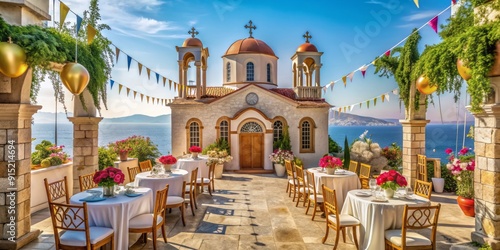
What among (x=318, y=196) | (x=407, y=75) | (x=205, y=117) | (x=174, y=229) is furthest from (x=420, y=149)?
(x=205, y=117)

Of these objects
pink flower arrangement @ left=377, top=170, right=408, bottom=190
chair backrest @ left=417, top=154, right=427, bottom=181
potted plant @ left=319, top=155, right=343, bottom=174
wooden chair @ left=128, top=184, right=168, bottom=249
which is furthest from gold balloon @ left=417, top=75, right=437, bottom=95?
wooden chair @ left=128, top=184, right=168, bottom=249

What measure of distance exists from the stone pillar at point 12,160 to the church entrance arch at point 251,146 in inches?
430

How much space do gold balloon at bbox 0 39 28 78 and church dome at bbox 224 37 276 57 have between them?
15162 mm

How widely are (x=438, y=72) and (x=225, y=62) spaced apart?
1562 cm

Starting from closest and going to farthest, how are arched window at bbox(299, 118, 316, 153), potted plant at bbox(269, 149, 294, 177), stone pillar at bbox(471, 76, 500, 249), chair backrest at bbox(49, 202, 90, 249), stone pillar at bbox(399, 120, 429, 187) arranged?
chair backrest at bbox(49, 202, 90, 249) → stone pillar at bbox(471, 76, 500, 249) → stone pillar at bbox(399, 120, 429, 187) → potted plant at bbox(269, 149, 294, 177) → arched window at bbox(299, 118, 316, 153)

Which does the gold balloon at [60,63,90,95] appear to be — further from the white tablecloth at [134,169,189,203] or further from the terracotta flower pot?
the terracotta flower pot

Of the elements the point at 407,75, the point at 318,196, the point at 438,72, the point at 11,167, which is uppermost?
the point at 407,75

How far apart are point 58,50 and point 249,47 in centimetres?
1453

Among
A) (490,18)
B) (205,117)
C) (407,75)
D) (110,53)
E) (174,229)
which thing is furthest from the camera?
(205,117)

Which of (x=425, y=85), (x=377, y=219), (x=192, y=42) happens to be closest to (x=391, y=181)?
(x=377, y=219)

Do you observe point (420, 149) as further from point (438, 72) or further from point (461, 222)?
point (438, 72)

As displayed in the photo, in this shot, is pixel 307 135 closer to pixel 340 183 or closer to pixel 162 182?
pixel 340 183

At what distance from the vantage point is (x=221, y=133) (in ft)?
53.4

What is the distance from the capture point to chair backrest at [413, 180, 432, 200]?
613 cm
